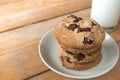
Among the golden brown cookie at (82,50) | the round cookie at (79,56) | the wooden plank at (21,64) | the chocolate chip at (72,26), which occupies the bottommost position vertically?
the wooden plank at (21,64)

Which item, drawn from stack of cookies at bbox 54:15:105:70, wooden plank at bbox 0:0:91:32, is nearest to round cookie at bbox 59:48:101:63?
stack of cookies at bbox 54:15:105:70

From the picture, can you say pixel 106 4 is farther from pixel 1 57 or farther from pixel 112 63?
pixel 1 57

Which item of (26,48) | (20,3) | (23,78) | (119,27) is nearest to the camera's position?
(23,78)

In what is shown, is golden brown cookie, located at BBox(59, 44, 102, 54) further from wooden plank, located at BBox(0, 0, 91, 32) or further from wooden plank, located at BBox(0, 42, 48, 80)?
wooden plank, located at BBox(0, 0, 91, 32)

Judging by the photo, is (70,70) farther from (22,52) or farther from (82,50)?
(22,52)

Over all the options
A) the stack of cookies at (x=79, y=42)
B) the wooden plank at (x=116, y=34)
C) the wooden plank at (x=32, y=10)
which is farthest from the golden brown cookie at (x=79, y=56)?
the wooden plank at (x=32, y=10)

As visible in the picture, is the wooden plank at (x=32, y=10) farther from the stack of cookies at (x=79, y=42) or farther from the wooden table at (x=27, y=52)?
the stack of cookies at (x=79, y=42)

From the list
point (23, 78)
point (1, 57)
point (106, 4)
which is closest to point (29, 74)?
point (23, 78)
